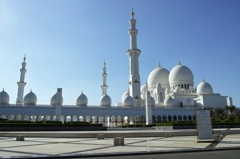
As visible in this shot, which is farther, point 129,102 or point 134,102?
point 134,102

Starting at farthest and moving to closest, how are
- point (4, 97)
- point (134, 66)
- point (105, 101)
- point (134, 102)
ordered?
point (134, 66)
point (134, 102)
point (105, 101)
point (4, 97)

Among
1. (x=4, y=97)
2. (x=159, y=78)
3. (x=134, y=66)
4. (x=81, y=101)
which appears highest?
(x=134, y=66)

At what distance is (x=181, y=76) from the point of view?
182 feet

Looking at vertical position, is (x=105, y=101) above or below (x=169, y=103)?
above

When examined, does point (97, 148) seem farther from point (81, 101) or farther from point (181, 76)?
point (181, 76)

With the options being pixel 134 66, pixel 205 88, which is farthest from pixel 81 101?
pixel 205 88

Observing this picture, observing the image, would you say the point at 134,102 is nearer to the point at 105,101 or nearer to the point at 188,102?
the point at 105,101

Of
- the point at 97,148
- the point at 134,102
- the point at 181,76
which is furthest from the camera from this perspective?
the point at 181,76

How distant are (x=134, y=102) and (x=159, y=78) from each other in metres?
16.5

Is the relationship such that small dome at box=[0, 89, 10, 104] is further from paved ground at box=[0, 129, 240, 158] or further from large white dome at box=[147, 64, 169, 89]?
large white dome at box=[147, 64, 169, 89]

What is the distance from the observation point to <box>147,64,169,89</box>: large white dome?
59.6m

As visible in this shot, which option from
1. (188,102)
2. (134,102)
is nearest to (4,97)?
(134,102)

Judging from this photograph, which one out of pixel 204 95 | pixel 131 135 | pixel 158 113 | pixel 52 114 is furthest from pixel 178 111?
pixel 131 135

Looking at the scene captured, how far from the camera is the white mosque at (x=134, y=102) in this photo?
133 feet
